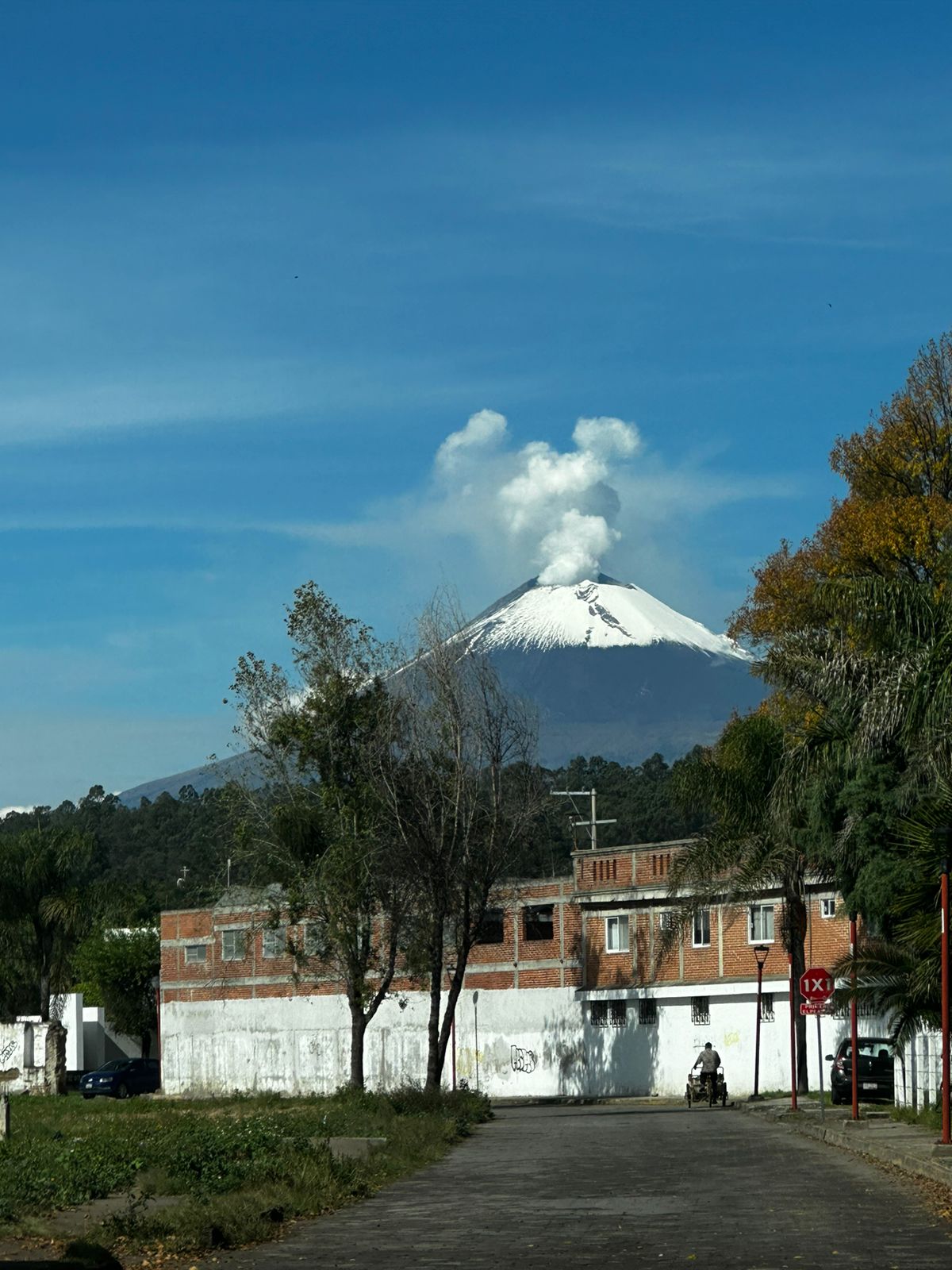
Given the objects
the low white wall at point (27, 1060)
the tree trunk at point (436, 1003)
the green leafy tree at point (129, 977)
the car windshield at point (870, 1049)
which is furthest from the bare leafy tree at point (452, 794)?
the green leafy tree at point (129, 977)

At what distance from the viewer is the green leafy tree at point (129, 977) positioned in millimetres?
85625

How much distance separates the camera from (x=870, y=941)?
101ft

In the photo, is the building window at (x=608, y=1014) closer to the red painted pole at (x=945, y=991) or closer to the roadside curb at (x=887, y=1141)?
the roadside curb at (x=887, y=1141)

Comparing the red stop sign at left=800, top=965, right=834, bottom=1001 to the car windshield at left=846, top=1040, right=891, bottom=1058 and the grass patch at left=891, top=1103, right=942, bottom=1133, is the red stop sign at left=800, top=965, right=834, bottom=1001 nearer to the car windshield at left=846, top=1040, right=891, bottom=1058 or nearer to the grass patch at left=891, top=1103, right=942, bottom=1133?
the grass patch at left=891, top=1103, right=942, bottom=1133

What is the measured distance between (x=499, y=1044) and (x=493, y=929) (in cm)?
422

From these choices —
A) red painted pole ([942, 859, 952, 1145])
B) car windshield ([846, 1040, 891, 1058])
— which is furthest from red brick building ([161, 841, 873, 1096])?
red painted pole ([942, 859, 952, 1145])

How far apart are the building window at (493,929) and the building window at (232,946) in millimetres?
12628

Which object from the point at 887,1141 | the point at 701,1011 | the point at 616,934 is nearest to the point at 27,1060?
the point at 616,934

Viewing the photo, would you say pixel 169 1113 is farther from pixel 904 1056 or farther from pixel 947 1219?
pixel 947 1219

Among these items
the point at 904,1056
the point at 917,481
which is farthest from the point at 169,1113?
the point at 917,481

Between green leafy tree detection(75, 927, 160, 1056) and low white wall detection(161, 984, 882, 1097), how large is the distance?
11296 millimetres

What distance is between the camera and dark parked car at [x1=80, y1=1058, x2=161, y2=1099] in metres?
65.9

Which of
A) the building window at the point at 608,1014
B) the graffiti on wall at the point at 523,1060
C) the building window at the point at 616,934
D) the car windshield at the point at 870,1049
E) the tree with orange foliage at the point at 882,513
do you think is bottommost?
the graffiti on wall at the point at 523,1060

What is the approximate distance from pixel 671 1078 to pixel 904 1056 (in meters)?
26.1
